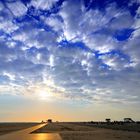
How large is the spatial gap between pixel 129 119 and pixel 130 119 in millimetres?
764

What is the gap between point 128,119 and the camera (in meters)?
191

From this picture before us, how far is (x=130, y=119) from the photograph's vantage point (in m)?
191

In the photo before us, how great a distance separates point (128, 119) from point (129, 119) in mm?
833

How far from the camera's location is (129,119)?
19038cm

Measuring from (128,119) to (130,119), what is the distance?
132 cm
